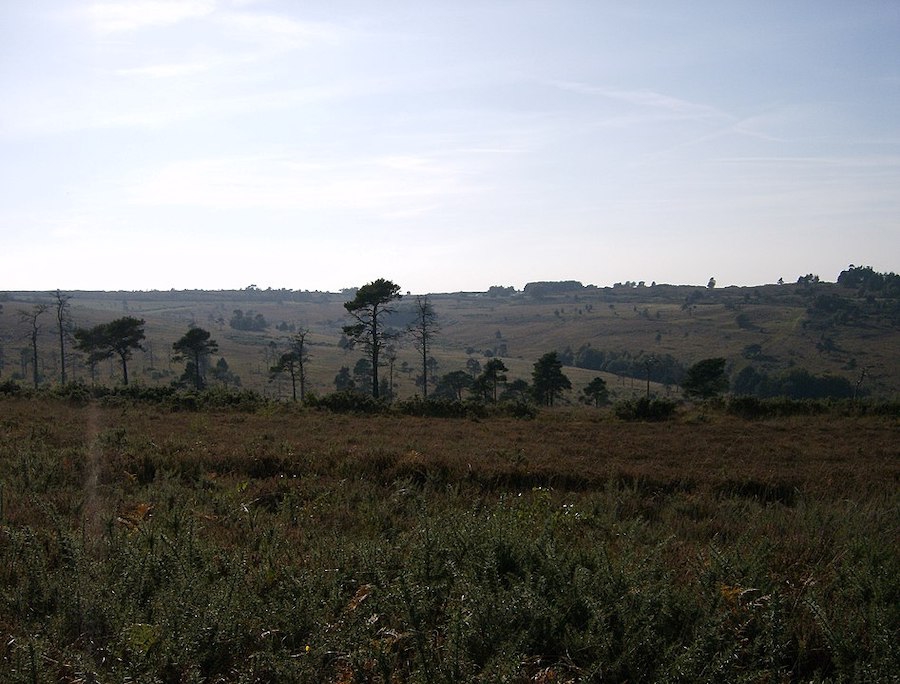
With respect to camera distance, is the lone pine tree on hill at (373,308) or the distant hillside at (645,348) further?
the distant hillside at (645,348)

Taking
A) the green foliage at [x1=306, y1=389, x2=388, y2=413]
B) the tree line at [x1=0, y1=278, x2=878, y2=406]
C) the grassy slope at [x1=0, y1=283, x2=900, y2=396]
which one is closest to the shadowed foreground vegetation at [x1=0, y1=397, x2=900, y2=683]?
the green foliage at [x1=306, y1=389, x2=388, y2=413]

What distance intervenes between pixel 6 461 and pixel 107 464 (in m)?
1.38

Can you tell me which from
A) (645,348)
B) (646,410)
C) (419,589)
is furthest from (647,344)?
(419,589)

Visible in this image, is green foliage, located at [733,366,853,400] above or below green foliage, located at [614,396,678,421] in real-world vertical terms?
below

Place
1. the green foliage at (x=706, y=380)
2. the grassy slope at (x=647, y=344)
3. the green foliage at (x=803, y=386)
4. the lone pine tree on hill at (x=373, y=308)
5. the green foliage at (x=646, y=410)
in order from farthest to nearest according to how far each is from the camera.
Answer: the grassy slope at (x=647, y=344), the green foliage at (x=803, y=386), the green foliage at (x=706, y=380), the lone pine tree on hill at (x=373, y=308), the green foliage at (x=646, y=410)

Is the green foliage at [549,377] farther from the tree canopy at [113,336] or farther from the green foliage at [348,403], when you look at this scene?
the tree canopy at [113,336]

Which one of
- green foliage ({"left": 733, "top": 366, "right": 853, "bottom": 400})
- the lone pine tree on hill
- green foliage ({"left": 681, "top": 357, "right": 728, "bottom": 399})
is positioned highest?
the lone pine tree on hill

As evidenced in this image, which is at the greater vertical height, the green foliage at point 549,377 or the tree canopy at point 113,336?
the tree canopy at point 113,336

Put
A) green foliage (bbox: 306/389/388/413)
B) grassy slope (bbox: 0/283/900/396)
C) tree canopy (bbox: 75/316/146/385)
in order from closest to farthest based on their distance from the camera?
1. green foliage (bbox: 306/389/388/413)
2. tree canopy (bbox: 75/316/146/385)
3. grassy slope (bbox: 0/283/900/396)

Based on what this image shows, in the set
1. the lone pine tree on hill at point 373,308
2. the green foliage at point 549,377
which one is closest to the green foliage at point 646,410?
the lone pine tree on hill at point 373,308

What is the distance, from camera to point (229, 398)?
2936 centimetres

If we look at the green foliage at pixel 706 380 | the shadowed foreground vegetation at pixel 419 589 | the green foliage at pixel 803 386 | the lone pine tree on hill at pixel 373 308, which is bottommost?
the green foliage at pixel 803 386

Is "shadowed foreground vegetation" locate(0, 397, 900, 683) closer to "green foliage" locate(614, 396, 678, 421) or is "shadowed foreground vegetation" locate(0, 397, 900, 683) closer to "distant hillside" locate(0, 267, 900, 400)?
"green foliage" locate(614, 396, 678, 421)

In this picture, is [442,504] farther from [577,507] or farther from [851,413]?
[851,413]
